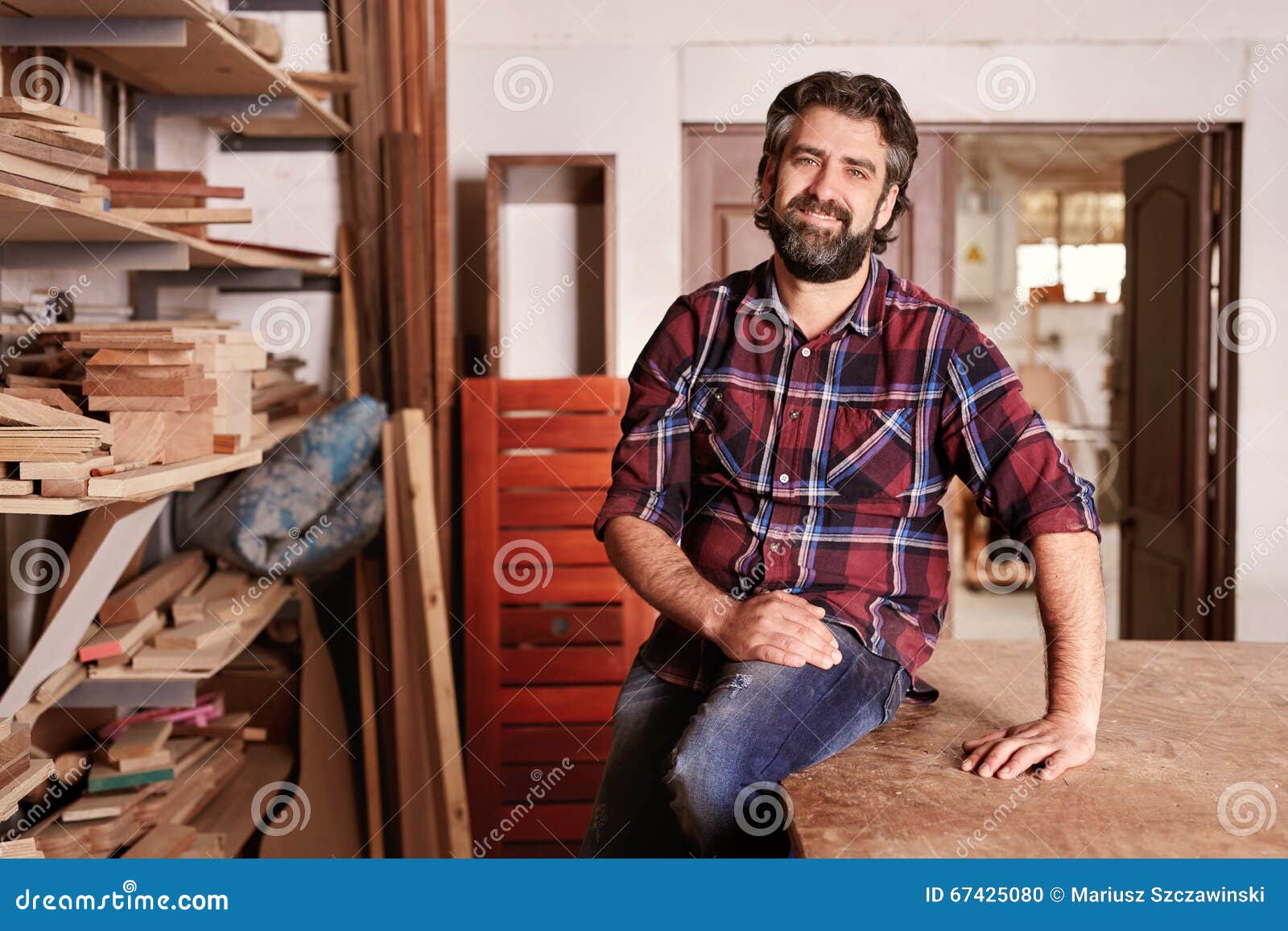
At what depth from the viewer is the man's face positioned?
1.95m

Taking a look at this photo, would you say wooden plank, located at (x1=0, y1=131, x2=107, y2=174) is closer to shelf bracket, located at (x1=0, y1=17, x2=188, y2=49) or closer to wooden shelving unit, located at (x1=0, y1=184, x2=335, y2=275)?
wooden shelving unit, located at (x1=0, y1=184, x2=335, y2=275)

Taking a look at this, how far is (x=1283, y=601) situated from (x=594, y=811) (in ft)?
9.15

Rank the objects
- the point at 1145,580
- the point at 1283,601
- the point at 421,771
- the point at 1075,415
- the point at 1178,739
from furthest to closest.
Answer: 1. the point at 1075,415
2. the point at 1145,580
3. the point at 1283,601
4. the point at 421,771
5. the point at 1178,739

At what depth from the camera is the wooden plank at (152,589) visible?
8.35 ft

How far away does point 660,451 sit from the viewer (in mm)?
1988

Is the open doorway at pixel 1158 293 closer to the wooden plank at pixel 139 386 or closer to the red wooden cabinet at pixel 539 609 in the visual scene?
the red wooden cabinet at pixel 539 609

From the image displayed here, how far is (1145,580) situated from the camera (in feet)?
13.8

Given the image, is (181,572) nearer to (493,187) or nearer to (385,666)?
(385,666)

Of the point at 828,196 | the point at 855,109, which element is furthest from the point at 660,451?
the point at 855,109

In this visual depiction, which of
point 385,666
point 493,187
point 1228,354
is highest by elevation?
point 493,187

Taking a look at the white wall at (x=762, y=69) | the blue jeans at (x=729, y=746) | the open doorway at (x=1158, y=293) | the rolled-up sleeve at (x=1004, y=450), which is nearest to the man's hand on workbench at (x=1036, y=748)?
the blue jeans at (x=729, y=746)

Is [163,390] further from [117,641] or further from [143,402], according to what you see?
[117,641]

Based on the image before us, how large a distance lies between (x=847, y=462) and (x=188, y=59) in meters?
1.87

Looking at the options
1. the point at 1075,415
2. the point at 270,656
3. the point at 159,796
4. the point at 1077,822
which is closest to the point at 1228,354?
the point at 1077,822
